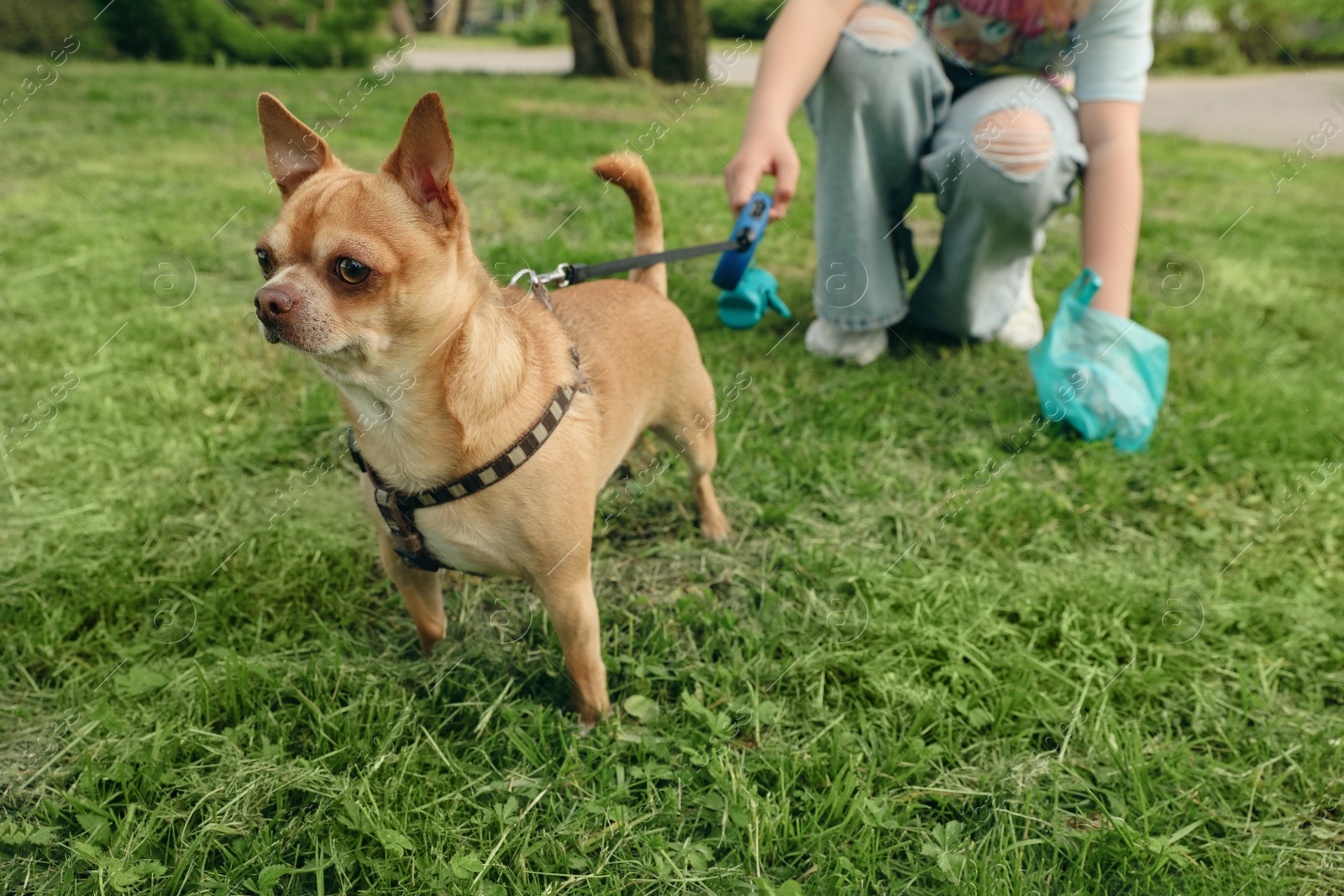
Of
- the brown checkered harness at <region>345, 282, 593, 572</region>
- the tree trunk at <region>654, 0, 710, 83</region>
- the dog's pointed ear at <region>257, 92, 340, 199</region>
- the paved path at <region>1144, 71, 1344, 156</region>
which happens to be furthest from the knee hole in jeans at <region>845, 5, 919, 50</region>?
the paved path at <region>1144, 71, 1344, 156</region>

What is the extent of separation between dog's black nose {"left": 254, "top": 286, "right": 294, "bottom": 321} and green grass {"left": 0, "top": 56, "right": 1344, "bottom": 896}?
3.14ft

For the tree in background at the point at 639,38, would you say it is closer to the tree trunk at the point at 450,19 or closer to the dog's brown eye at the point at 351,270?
the dog's brown eye at the point at 351,270

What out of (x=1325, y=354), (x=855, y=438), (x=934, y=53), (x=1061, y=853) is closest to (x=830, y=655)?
(x=1061, y=853)

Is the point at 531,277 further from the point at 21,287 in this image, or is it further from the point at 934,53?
the point at 21,287

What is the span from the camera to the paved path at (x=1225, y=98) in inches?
446

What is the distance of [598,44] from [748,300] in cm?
1134

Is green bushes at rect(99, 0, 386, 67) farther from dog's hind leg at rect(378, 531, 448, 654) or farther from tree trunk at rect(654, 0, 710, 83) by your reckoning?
dog's hind leg at rect(378, 531, 448, 654)

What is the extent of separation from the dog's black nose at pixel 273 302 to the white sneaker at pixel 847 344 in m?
2.64

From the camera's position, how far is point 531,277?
2123 mm

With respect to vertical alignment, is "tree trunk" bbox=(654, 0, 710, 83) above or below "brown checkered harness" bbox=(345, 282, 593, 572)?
below

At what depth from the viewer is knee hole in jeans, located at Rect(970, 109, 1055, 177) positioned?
3.11 m

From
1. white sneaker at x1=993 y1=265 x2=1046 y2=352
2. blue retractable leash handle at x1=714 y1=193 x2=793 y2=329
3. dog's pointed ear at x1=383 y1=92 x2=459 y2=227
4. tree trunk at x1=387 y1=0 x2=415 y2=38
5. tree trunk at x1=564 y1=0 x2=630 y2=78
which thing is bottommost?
tree trunk at x1=387 y1=0 x2=415 y2=38

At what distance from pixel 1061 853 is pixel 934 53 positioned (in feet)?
9.79

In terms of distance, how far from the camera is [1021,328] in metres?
3.88
